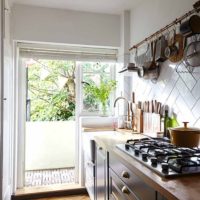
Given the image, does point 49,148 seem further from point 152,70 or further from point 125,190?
point 125,190

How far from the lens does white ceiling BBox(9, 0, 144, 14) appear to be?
252 centimetres

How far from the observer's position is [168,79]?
2.01 m

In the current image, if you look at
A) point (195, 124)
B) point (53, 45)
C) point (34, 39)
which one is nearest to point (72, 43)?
point (53, 45)

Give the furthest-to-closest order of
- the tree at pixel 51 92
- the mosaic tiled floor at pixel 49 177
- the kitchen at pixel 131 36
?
the tree at pixel 51 92
the mosaic tiled floor at pixel 49 177
the kitchen at pixel 131 36

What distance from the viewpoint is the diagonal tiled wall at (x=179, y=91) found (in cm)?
166

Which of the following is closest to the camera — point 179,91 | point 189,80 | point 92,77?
point 189,80

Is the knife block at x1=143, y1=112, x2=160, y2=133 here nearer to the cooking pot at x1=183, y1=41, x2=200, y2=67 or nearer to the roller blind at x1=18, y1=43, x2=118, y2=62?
the cooking pot at x1=183, y1=41, x2=200, y2=67

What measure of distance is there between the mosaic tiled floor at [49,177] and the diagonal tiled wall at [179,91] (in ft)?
5.83

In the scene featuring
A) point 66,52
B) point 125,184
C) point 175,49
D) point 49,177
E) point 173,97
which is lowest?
point 49,177

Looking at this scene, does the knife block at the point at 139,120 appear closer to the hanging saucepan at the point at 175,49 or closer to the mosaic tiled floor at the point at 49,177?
the hanging saucepan at the point at 175,49

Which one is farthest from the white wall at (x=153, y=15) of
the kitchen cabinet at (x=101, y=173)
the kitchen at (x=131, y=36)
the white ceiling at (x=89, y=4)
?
the kitchen cabinet at (x=101, y=173)

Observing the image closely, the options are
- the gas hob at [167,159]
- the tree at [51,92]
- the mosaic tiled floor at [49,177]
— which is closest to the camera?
the gas hob at [167,159]

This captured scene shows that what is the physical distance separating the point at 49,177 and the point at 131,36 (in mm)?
2293

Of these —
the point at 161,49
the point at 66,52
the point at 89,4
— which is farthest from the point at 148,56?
the point at 66,52
